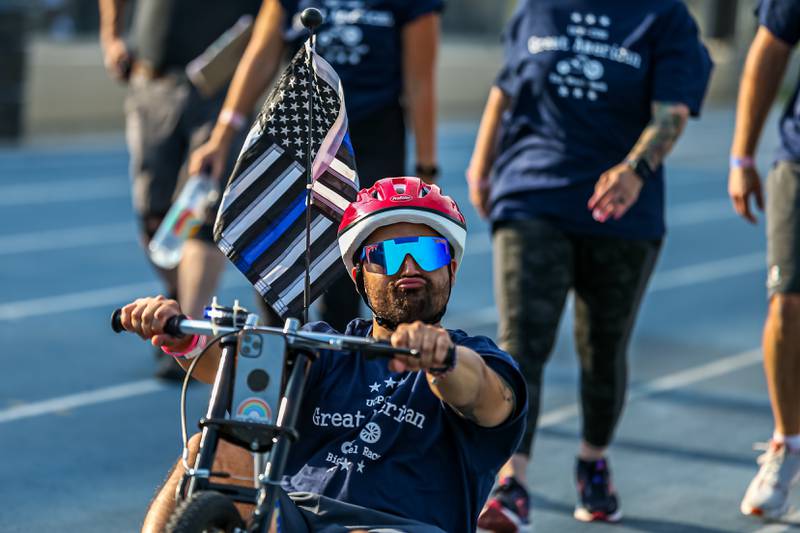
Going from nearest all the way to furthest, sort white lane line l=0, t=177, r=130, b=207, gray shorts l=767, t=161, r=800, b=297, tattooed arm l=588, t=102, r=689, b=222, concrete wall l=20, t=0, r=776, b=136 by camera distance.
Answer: tattooed arm l=588, t=102, r=689, b=222, gray shorts l=767, t=161, r=800, b=297, white lane line l=0, t=177, r=130, b=207, concrete wall l=20, t=0, r=776, b=136

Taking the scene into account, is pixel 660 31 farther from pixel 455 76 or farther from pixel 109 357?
pixel 455 76

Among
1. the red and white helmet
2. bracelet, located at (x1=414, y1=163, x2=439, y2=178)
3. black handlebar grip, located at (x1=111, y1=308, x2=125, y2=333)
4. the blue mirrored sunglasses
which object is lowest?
bracelet, located at (x1=414, y1=163, x2=439, y2=178)

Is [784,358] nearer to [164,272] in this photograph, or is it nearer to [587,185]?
[587,185]

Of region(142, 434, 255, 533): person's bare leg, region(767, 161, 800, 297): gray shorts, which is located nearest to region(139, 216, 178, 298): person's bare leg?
region(767, 161, 800, 297): gray shorts

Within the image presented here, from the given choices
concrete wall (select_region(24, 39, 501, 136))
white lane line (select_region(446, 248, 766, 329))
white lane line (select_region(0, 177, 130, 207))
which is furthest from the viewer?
concrete wall (select_region(24, 39, 501, 136))

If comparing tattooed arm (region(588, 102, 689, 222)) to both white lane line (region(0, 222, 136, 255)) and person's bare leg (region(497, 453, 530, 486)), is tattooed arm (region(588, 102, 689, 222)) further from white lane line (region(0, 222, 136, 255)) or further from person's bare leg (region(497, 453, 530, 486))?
white lane line (region(0, 222, 136, 255))

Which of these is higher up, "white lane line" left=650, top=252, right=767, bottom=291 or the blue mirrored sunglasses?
the blue mirrored sunglasses

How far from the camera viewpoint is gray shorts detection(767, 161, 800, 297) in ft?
18.6

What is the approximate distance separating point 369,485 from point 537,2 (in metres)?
2.65

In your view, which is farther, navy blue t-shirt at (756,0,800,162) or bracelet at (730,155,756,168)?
bracelet at (730,155,756,168)

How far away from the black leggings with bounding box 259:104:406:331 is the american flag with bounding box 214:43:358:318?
2.18 m

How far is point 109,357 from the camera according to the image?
8.39 meters

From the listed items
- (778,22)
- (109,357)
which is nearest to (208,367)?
(778,22)

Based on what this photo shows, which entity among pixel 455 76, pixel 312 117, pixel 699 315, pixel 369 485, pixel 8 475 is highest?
pixel 312 117
